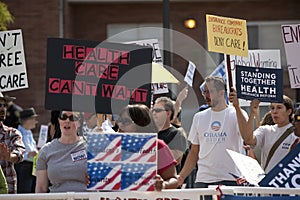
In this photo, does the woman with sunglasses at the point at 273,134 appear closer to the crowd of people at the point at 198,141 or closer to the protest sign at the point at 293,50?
the crowd of people at the point at 198,141

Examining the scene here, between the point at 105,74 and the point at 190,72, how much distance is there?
16.1 ft

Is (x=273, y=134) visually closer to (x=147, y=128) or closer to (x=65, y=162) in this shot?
(x=147, y=128)

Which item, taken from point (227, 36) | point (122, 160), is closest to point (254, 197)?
point (122, 160)

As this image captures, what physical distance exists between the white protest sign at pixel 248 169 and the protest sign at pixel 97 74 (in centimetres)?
89

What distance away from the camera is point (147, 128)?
707cm

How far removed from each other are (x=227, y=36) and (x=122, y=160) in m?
3.54

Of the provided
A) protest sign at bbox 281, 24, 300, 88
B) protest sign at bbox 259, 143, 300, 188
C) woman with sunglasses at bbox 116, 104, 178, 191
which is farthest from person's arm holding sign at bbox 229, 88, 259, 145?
protest sign at bbox 259, 143, 300, 188

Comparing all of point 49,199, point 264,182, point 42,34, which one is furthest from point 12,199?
point 42,34

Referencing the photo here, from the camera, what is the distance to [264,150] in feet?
29.3

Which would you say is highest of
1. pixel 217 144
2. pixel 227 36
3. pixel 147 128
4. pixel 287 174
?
pixel 227 36

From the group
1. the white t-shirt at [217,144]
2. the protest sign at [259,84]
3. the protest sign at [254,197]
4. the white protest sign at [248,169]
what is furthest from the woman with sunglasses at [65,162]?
the protest sign at [259,84]

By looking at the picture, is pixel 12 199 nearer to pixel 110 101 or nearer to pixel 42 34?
pixel 110 101

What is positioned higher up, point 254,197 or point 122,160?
point 122,160

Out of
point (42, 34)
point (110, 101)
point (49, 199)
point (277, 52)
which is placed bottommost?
point (49, 199)
